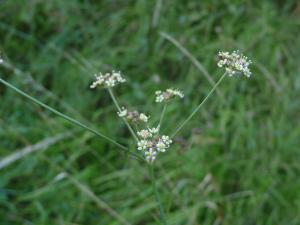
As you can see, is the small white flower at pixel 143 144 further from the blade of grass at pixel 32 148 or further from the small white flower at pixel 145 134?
the blade of grass at pixel 32 148

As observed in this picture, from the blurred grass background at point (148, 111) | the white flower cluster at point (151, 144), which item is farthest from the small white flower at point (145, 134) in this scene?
the blurred grass background at point (148, 111)

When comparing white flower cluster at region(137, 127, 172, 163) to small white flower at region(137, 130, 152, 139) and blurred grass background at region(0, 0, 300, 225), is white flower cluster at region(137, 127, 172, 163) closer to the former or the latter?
small white flower at region(137, 130, 152, 139)

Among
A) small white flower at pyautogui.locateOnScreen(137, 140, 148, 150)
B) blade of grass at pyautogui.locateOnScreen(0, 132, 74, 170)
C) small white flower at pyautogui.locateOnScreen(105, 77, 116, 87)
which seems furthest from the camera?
blade of grass at pyautogui.locateOnScreen(0, 132, 74, 170)

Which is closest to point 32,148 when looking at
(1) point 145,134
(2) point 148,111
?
(2) point 148,111

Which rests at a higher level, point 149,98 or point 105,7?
point 105,7

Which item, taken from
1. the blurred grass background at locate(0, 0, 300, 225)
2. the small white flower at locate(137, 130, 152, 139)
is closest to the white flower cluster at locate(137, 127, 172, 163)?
the small white flower at locate(137, 130, 152, 139)

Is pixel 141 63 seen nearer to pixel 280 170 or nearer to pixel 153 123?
pixel 153 123

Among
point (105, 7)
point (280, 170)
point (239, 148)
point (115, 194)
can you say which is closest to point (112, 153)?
point (115, 194)
